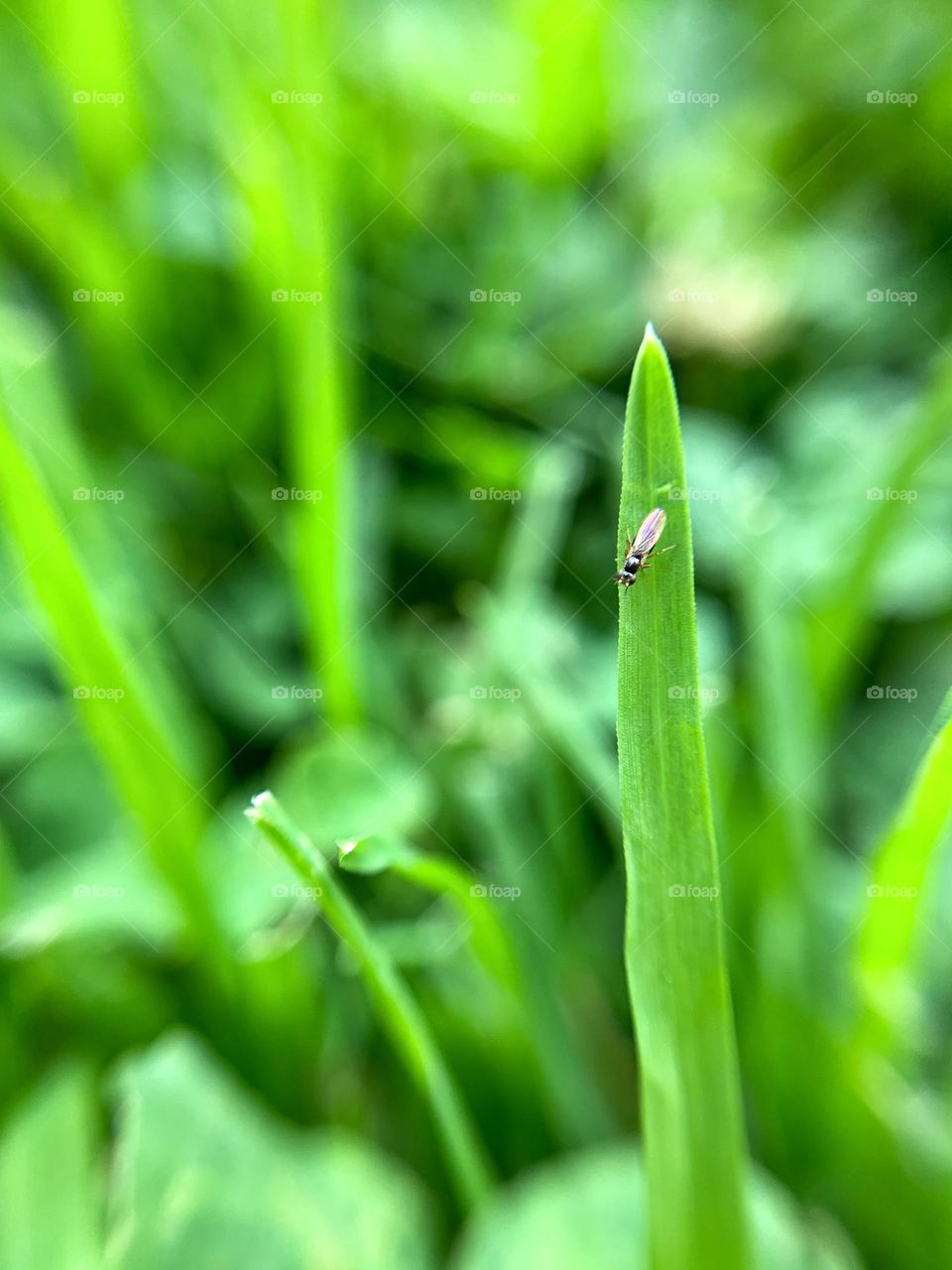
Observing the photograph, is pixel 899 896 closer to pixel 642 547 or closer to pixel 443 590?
pixel 642 547

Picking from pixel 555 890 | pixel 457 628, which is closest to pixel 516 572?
pixel 457 628

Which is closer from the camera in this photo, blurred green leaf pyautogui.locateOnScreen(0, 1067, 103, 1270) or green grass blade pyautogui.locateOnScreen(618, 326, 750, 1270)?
green grass blade pyautogui.locateOnScreen(618, 326, 750, 1270)

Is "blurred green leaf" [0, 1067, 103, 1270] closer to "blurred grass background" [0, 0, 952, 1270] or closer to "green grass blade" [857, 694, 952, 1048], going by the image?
"blurred grass background" [0, 0, 952, 1270]

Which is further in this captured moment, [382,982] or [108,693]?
[108,693]

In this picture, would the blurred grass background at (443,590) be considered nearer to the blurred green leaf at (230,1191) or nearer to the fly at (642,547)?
the blurred green leaf at (230,1191)

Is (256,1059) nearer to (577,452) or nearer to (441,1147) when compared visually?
(441,1147)

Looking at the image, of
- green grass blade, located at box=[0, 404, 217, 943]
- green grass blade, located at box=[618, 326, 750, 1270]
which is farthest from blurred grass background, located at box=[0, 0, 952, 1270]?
green grass blade, located at box=[618, 326, 750, 1270]

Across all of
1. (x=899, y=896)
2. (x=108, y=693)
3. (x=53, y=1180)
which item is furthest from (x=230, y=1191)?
(x=899, y=896)
